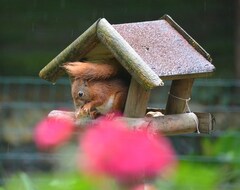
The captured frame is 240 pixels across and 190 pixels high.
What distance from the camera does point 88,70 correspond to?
1.93 metres

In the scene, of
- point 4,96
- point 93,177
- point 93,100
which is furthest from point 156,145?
point 4,96

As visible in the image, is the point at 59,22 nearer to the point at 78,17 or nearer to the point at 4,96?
the point at 78,17

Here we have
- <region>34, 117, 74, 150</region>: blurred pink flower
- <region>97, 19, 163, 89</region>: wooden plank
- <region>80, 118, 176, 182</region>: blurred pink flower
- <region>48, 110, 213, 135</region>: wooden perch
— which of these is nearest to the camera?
<region>80, 118, 176, 182</region>: blurred pink flower

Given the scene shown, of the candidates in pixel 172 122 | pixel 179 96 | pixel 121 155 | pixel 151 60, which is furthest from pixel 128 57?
pixel 121 155

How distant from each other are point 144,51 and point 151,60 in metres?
0.05

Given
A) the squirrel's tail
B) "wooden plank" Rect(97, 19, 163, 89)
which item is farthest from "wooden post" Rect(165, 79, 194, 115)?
"wooden plank" Rect(97, 19, 163, 89)

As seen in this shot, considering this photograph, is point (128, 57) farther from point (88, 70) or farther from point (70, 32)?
point (70, 32)

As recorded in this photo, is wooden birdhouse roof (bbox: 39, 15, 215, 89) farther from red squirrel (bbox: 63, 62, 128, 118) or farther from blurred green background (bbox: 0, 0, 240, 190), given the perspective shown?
blurred green background (bbox: 0, 0, 240, 190)

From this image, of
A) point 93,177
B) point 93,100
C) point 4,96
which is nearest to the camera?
point 93,177

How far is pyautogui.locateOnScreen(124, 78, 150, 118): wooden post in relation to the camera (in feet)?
6.37

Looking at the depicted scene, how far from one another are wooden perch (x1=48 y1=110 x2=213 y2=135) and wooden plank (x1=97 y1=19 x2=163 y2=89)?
12 cm

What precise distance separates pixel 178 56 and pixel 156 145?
4.19 ft

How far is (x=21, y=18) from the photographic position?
22.7 feet

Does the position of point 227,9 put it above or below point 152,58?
below
